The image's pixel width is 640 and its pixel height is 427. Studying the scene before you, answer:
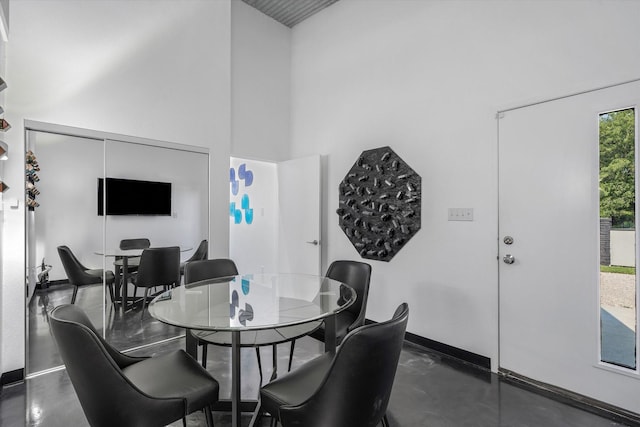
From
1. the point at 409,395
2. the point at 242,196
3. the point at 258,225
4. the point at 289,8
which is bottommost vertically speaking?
the point at 409,395

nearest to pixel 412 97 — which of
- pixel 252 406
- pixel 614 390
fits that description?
pixel 614 390

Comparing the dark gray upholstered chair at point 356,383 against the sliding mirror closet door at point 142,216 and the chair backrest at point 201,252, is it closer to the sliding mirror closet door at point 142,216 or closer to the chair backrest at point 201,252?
the sliding mirror closet door at point 142,216

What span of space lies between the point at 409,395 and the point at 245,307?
1.39 m

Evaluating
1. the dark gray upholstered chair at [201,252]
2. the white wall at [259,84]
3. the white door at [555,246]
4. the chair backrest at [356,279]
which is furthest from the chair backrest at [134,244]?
the white door at [555,246]

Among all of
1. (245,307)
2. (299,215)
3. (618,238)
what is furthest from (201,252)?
(618,238)

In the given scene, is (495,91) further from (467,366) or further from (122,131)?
(122,131)

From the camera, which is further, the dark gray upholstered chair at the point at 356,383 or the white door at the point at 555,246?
the white door at the point at 555,246

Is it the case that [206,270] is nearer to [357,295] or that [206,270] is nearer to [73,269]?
[73,269]

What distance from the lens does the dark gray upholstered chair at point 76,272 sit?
106 inches

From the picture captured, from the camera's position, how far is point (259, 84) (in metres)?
4.28

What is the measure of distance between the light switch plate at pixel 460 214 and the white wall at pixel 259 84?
8.36 ft

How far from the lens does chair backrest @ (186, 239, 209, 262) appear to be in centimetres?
353

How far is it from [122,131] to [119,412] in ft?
8.54

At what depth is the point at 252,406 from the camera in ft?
6.53
